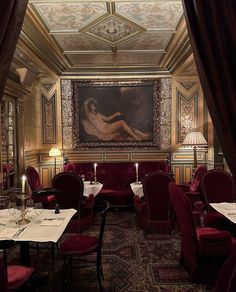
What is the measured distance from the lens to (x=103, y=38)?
3.89 m

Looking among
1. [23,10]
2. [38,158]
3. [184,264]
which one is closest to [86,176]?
[38,158]

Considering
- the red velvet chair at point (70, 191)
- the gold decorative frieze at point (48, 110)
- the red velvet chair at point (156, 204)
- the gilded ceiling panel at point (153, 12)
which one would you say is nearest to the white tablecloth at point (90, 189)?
the red velvet chair at point (70, 191)

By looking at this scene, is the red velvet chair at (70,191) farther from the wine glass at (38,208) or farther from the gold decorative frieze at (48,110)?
Result: the gold decorative frieze at (48,110)

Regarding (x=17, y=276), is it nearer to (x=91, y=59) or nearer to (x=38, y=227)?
(x=38, y=227)

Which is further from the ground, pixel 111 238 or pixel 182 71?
pixel 182 71

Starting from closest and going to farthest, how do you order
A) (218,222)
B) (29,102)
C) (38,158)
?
(218,222), (29,102), (38,158)

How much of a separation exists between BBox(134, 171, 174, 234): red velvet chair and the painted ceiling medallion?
73.5 inches

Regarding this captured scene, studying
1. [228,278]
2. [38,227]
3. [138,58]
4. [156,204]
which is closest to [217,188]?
[156,204]

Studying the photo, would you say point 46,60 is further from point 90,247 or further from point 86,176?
point 90,247

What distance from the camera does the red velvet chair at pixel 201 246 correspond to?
228cm

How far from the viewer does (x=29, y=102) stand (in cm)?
515

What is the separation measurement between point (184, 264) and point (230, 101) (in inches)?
80.1

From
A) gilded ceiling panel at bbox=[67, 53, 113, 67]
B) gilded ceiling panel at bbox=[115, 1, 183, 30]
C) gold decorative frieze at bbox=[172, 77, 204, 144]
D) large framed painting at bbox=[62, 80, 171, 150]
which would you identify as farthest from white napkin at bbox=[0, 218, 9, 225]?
gold decorative frieze at bbox=[172, 77, 204, 144]

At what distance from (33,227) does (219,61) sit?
5.67 feet
